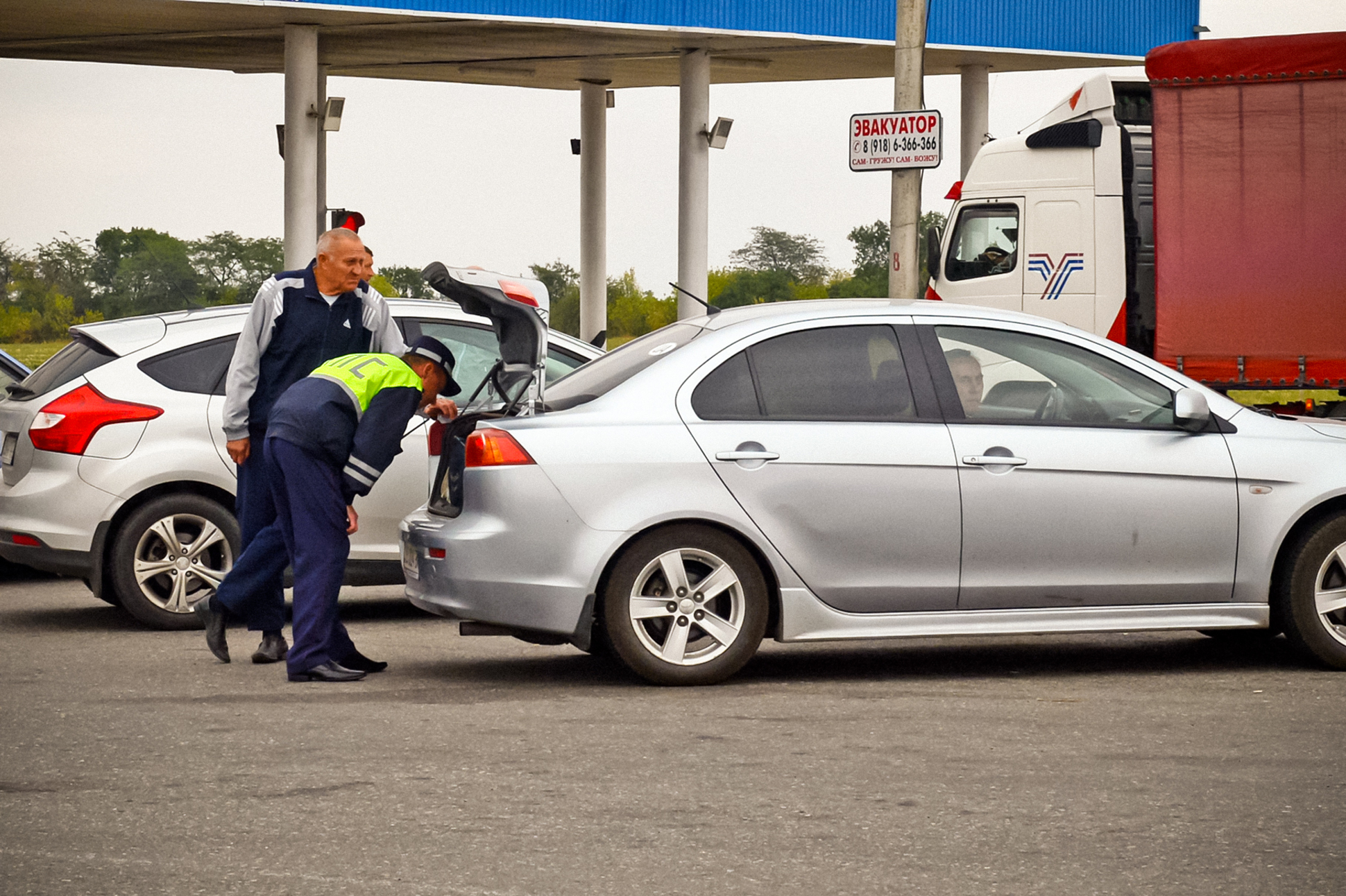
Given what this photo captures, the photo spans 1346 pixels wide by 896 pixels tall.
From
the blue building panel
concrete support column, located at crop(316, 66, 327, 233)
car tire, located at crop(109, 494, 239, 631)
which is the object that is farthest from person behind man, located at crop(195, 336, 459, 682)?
concrete support column, located at crop(316, 66, 327, 233)

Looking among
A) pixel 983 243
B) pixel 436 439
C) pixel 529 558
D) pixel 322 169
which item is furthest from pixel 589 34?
pixel 529 558

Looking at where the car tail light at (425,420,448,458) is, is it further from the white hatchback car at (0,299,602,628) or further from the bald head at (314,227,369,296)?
the white hatchback car at (0,299,602,628)

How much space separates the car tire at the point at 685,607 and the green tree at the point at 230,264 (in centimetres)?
2422

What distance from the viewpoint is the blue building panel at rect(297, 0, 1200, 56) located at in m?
21.7

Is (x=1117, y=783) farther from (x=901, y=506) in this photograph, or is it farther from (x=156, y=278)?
(x=156, y=278)

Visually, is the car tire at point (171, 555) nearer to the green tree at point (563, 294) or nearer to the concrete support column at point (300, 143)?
the concrete support column at point (300, 143)

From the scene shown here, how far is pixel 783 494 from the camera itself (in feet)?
22.0

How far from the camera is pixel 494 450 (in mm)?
6688

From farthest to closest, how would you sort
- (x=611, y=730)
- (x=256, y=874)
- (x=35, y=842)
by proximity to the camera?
(x=611, y=730) < (x=35, y=842) < (x=256, y=874)

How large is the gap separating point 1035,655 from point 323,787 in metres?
3.79

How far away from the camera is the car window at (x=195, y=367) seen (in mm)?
8680

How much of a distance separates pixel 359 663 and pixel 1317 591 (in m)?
3.93

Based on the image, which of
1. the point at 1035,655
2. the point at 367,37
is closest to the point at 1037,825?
the point at 1035,655

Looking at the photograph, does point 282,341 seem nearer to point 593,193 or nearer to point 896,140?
point 896,140
